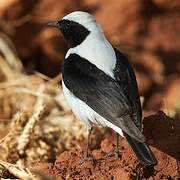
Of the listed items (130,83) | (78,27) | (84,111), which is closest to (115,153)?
(84,111)

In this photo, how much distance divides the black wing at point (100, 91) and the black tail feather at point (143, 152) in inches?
3.0

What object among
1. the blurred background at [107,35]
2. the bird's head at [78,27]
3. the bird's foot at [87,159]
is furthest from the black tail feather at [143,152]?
the blurred background at [107,35]

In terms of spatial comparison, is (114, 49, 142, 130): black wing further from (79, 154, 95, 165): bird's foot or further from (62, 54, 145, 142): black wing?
(79, 154, 95, 165): bird's foot

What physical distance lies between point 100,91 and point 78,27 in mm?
968

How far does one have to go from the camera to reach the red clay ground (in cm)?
520

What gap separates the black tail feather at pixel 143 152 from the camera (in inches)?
198

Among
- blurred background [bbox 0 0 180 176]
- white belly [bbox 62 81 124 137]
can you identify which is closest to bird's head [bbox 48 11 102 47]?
white belly [bbox 62 81 124 137]

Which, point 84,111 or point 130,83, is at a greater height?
point 130,83

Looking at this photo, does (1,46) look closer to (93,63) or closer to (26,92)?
(26,92)

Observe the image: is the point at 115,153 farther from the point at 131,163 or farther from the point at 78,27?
the point at 78,27

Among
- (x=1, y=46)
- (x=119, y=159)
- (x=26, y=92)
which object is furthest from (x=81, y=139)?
(x=1, y=46)

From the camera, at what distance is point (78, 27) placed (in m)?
6.23

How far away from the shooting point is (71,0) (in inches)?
373

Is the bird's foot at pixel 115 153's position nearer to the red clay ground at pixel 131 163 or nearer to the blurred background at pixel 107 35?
the red clay ground at pixel 131 163
